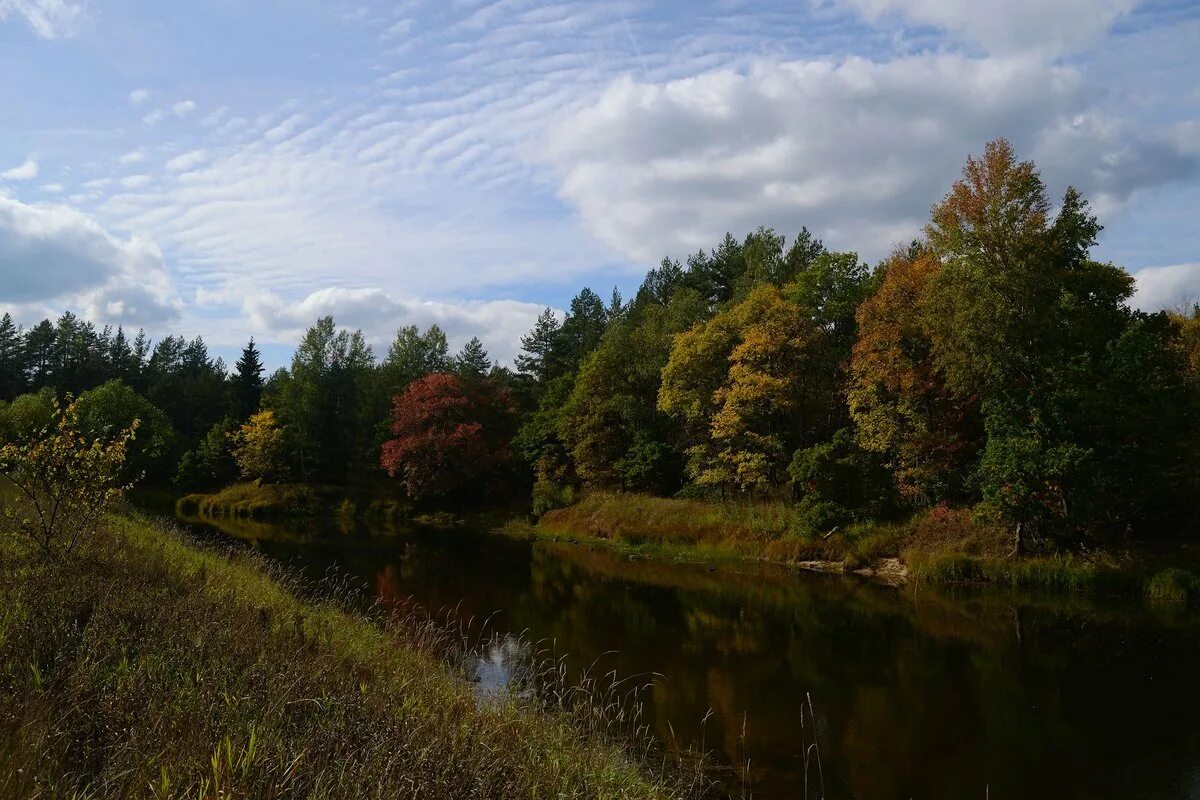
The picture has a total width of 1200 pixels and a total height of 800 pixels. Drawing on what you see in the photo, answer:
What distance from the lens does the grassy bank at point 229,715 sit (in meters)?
4.68

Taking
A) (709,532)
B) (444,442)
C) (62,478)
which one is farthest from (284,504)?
(62,478)

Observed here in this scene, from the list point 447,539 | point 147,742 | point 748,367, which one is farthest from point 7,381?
point 147,742

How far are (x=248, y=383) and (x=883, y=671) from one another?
7013cm

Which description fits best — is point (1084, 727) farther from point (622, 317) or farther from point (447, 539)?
point (622, 317)

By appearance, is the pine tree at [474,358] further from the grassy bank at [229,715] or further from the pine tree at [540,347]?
the grassy bank at [229,715]

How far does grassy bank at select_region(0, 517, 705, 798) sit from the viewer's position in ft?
15.4

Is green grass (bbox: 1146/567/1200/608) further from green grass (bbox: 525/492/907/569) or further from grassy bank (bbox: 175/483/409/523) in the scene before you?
grassy bank (bbox: 175/483/409/523)

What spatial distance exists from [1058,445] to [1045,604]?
17.5 feet

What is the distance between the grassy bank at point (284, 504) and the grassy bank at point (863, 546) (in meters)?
17.0

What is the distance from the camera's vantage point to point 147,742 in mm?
4926

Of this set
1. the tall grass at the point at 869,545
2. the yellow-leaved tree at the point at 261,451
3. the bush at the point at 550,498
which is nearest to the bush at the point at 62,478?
the tall grass at the point at 869,545

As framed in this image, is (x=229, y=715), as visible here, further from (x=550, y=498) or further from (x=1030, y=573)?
(x=550, y=498)

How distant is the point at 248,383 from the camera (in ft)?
235

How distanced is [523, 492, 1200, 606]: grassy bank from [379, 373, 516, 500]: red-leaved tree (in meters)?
11.0
